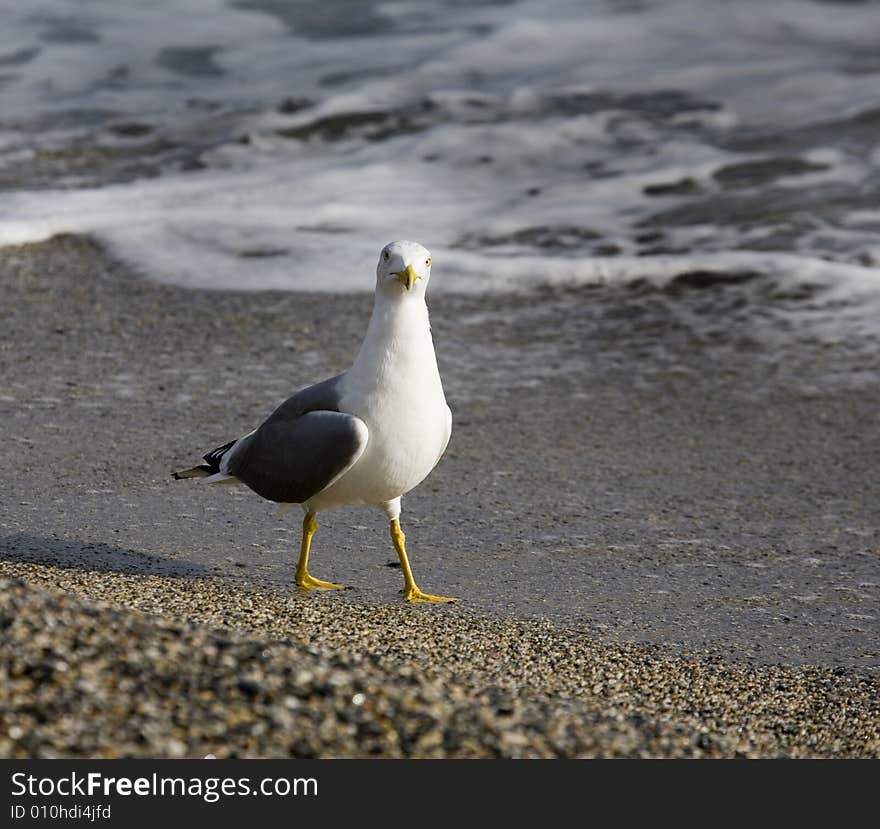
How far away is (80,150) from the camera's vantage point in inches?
445

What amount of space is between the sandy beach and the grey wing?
12.6 inches

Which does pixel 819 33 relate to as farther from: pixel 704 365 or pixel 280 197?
pixel 704 365

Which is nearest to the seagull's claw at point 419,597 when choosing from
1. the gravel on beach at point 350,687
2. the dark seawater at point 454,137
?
the gravel on beach at point 350,687

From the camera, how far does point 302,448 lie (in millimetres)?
4441

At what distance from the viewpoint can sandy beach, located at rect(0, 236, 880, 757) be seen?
3096 millimetres

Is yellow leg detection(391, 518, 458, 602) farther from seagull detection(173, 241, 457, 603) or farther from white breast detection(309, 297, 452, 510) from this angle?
white breast detection(309, 297, 452, 510)

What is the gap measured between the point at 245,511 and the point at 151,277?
10.8 ft

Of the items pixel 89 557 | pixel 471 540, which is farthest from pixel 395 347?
pixel 89 557

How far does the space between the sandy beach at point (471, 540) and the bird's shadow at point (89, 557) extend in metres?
0.02

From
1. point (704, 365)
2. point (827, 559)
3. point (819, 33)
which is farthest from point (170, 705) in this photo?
point (819, 33)

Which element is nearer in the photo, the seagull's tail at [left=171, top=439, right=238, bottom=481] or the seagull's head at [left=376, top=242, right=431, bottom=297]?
the seagull's head at [left=376, top=242, right=431, bottom=297]

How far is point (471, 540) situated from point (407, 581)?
0.66 metres

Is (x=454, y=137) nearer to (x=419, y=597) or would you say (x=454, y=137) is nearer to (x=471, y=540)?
(x=471, y=540)

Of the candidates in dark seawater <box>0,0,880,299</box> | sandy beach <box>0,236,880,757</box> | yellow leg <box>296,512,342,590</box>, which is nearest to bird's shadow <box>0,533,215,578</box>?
sandy beach <box>0,236,880,757</box>
